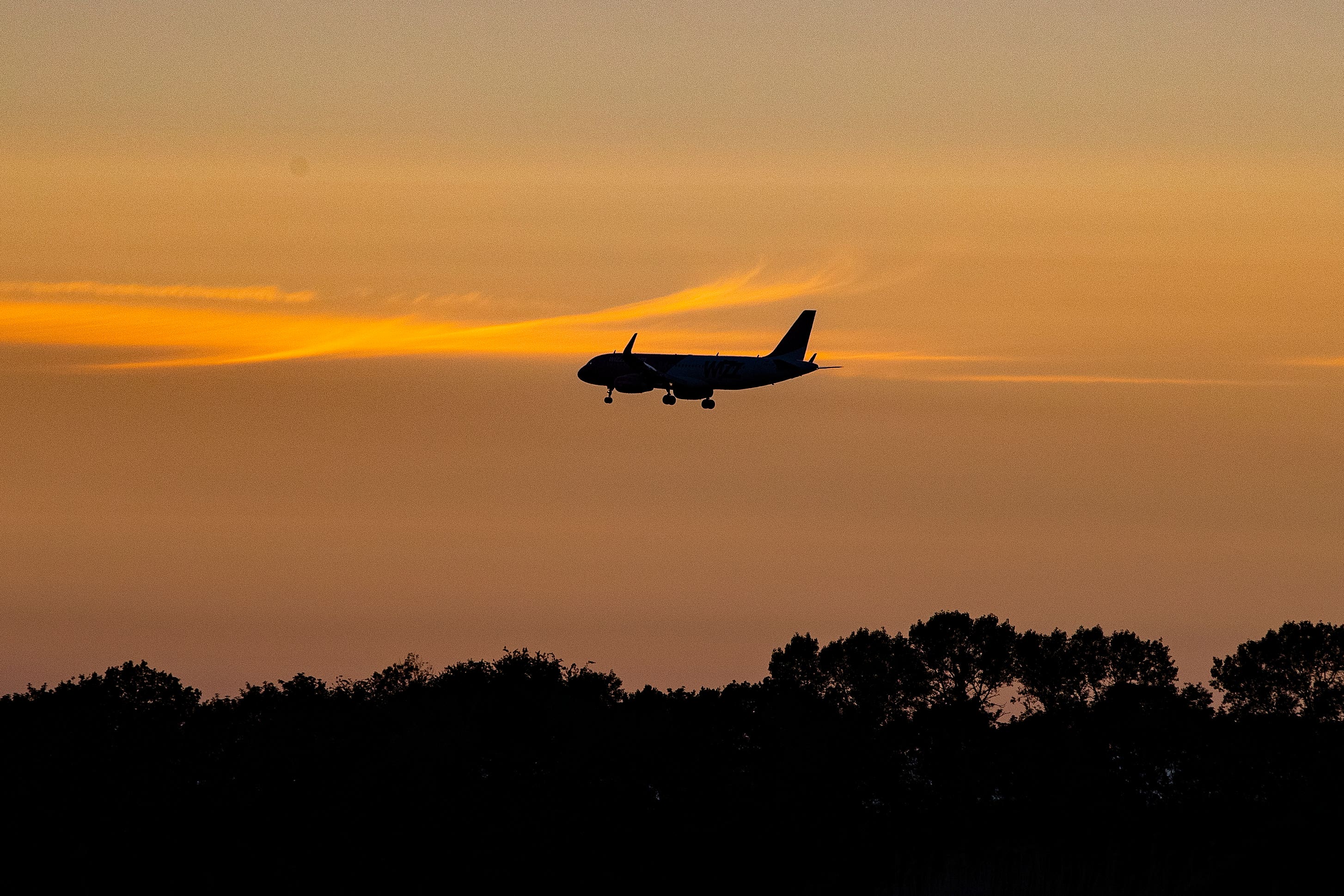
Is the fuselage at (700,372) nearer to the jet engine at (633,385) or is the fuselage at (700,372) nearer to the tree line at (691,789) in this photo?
the jet engine at (633,385)

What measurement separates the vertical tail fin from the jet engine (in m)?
10.1

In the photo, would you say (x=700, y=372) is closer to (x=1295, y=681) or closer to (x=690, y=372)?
(x=690, y=372)

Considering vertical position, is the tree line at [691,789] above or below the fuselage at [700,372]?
below

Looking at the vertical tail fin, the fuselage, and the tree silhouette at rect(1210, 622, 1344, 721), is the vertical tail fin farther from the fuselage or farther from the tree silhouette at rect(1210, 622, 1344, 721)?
the tree silhouette at rect(1210, 622, 1344, 721)

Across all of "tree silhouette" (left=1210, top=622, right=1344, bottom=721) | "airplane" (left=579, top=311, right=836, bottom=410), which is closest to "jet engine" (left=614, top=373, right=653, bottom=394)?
"airplane" (left=579, top=311, right=836, bottom=410)

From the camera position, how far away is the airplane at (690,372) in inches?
5901

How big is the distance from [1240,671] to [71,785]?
104652 mm

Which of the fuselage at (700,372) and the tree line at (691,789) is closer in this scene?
the tree line at (691,789)

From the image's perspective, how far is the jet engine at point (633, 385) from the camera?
152 metres

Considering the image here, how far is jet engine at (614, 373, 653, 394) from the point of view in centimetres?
15250

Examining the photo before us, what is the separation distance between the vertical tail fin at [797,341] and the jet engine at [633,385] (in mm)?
10083

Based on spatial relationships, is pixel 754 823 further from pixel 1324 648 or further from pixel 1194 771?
pixel 1324 648

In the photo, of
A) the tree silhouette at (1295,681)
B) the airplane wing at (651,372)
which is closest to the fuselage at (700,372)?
the airplane wing at (651,372)

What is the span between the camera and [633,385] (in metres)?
153
